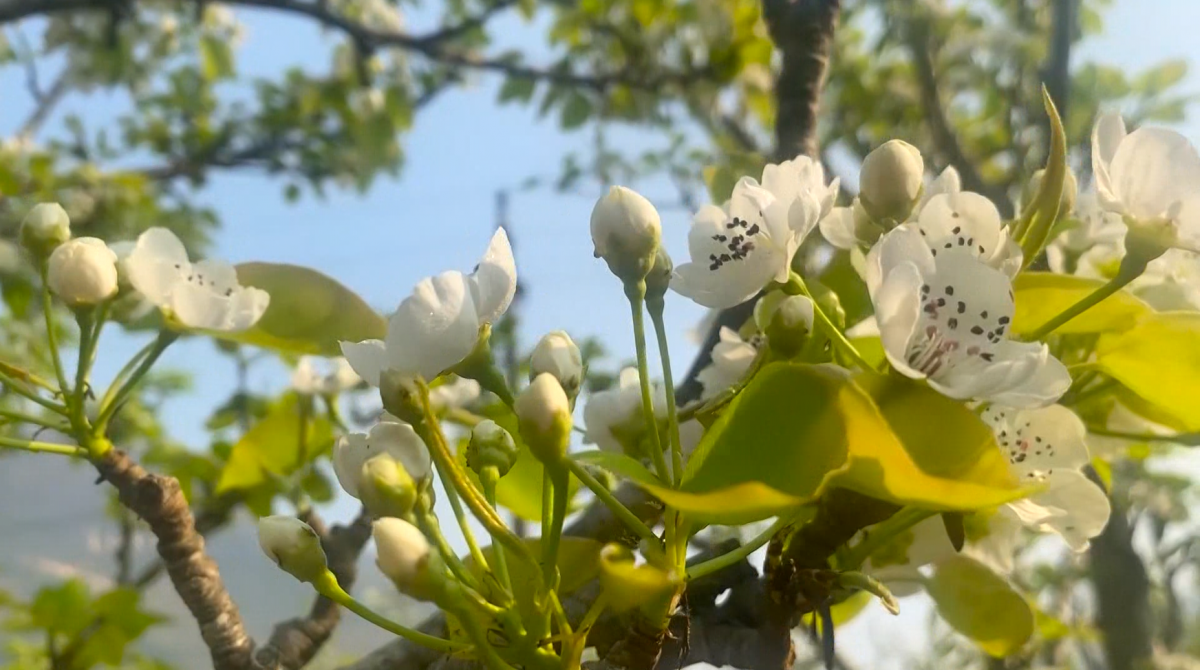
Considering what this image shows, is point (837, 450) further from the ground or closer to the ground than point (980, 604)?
further from the ground

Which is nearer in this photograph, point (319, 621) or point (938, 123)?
point (319, 621)

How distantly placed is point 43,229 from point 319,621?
32 centimetres

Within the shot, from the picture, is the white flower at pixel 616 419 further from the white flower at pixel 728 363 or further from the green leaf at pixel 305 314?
the green leaf at pixel 305 314

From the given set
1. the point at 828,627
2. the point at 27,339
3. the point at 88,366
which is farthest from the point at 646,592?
the point at 27,339

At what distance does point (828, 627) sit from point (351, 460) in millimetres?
225

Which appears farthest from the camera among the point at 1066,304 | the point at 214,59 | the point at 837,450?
the point at 214,59

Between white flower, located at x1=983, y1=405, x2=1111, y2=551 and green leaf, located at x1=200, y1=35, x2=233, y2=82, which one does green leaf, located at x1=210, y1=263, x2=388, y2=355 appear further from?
green leaf, located at x1=200, y1=35, x2=233, y2=82

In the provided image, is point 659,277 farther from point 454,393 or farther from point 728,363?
point 454,393

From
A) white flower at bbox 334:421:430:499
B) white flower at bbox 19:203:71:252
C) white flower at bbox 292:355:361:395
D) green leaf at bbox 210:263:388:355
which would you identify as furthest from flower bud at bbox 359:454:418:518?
white flower at bbox 292:355:361:395

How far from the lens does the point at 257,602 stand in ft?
7.25

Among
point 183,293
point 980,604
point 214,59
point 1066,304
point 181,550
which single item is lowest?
point 980,604

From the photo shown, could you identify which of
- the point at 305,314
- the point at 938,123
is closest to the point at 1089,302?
the point at 305,314

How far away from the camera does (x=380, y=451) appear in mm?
323

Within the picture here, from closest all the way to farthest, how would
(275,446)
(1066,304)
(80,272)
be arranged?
(1066,304), (80,272), (275,446)
